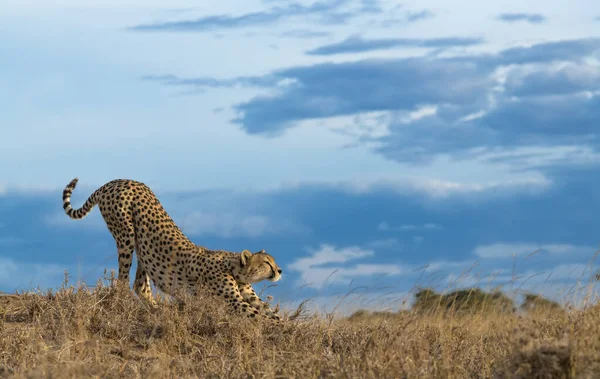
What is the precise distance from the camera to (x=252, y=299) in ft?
28.0

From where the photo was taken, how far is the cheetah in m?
8.57

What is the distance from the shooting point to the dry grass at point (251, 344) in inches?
218

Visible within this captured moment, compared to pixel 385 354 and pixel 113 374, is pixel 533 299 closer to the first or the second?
pixel 385 354

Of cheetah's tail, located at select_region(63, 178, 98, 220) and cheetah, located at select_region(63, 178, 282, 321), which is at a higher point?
cheetah's tail, located at select_region(63, 178, 98, 220)

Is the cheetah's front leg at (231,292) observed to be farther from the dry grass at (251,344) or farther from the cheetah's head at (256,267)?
the dry grass at (251,344)

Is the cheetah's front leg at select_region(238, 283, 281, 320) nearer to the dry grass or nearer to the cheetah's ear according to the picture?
the cheetah's ear

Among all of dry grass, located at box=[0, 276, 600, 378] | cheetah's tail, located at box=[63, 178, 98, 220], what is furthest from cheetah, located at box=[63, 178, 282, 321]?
dry grass, located at box=[0, 276, 600, 378]

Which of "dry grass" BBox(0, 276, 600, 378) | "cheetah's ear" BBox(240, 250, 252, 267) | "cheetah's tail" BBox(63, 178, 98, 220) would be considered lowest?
"dry grass" BBox(0, 276, 600, 378)

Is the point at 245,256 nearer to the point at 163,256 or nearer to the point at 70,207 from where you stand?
the point at 163,256

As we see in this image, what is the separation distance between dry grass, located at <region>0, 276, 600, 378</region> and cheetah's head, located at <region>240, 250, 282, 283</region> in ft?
3.03

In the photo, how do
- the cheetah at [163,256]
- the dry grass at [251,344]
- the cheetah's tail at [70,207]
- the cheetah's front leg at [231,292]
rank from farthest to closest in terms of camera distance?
the cheetah's tail at [70,207] < the cheetah at [163,256] < the cheetah's front leg at [231,292] < the dry grass at [251,344]

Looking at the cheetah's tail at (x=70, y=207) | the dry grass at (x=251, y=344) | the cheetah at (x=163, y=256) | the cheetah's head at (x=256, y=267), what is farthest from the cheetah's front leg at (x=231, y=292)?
the cheetah's tail at (x=70, y=207)

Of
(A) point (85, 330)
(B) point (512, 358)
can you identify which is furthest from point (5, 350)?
(B) point (512, 358)

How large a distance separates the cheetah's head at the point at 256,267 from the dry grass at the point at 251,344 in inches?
36.3
